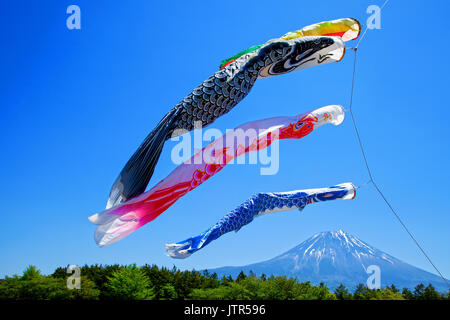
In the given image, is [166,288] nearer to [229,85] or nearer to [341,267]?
[229,85]

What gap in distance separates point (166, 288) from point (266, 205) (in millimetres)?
14139

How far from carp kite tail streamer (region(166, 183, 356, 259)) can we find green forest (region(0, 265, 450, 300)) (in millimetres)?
8717

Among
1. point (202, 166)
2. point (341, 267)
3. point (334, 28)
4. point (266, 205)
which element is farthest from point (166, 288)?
point (341, 267)

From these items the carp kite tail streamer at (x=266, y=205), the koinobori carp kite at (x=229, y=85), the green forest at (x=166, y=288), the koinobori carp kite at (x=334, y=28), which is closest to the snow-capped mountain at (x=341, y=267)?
the green forest at (x=166, y=288)

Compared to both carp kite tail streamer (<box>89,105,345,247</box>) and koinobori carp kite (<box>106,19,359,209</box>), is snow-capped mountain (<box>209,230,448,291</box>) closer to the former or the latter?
carp kite tail streamer (<box>89,105,345,247</box>)

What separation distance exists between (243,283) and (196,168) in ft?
43.8

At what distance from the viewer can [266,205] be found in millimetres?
7234

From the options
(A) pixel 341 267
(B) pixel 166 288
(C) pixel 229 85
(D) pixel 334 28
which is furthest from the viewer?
(A) pixel 341 267

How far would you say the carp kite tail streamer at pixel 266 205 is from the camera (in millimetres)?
6754

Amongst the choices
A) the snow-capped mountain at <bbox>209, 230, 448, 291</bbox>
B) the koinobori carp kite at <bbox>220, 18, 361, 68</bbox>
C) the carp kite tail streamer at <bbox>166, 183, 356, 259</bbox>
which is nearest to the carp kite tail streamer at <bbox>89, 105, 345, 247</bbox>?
the carp kite tail streamer at <bbox>166, 183, 356, 259</bbox>

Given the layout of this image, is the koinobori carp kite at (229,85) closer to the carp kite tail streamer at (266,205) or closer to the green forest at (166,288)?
the carp kite tail streamer at (266,205)

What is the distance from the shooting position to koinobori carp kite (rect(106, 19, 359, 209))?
18.8ft
